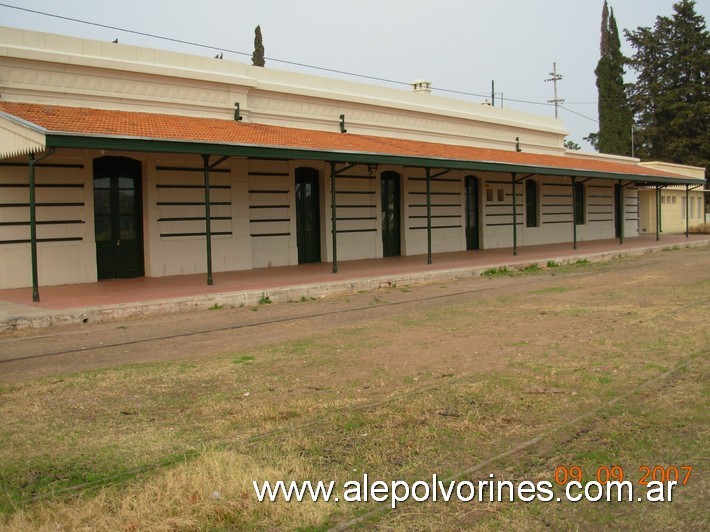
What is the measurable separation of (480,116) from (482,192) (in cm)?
357

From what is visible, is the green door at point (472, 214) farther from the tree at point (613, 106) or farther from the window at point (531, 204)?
the tree at point (613, 106)

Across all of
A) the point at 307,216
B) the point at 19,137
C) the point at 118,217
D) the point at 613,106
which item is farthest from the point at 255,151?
the point at 613,106

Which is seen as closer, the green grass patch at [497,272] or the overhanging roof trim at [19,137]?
the overhanging roof trim at [19,137]

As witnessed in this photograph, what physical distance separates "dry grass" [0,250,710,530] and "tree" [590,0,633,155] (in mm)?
48585

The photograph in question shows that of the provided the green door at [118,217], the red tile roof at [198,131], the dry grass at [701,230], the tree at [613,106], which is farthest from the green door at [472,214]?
the tree at [613,106]

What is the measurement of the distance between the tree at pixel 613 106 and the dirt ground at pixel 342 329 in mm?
41102

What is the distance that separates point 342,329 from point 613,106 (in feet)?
163

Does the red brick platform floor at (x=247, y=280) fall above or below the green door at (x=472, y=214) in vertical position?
below

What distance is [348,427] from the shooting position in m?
Result: 5.26

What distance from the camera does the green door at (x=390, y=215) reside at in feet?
76.0

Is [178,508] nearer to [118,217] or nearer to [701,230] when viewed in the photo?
[118,217]
